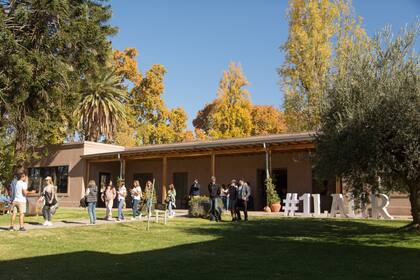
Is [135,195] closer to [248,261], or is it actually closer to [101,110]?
[248,261]

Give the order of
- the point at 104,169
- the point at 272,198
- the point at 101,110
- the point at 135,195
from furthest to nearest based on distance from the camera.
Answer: the point at 101,110 → the point at 104,169 → the point at 272,198 → the point at 135,195

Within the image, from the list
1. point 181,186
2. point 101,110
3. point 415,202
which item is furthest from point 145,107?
point 415,202

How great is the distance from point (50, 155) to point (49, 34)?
15.2 metres

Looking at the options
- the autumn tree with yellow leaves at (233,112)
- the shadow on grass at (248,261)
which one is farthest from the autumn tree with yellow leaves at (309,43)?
the shadow on grass at (248,261)

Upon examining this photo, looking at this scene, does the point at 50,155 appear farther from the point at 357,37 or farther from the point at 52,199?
the point at 357,37

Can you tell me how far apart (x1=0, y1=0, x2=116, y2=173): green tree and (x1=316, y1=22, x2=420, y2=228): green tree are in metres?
10.3

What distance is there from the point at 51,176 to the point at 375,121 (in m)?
24.9

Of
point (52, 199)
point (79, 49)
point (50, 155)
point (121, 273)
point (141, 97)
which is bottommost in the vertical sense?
point (121, 273)

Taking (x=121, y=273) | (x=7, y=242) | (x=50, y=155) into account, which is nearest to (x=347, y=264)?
(x=121, y=273)

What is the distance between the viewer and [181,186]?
1069 inches

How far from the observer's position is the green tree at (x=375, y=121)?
408 inches

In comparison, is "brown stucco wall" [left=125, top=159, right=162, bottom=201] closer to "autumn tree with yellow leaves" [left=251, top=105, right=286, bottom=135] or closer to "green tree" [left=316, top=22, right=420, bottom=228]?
"green tree" [left=316, top=22, right=420, bottom=228]

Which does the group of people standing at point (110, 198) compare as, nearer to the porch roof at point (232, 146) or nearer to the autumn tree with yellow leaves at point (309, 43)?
the porch roof at point (232, 146)

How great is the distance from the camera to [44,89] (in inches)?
664
